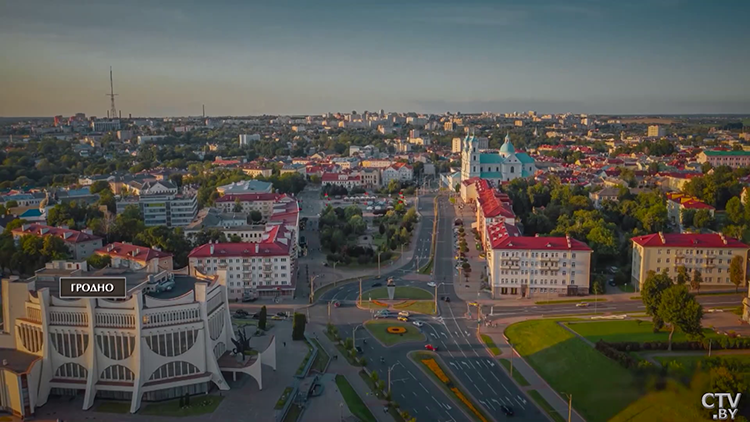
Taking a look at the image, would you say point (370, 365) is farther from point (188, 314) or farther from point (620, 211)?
point (620, 211)

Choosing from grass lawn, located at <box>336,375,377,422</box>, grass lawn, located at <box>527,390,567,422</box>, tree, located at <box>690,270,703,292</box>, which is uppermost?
tree, located at <box>690,270,703,292</box>

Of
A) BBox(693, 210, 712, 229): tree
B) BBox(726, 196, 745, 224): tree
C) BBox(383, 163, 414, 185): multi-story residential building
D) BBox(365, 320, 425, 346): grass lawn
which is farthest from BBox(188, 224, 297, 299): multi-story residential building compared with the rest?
BBox(383, 163, 414, 185): multi-story residential building

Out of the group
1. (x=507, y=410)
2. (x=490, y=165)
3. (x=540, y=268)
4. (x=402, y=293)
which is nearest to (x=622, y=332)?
(x=540, y=268)

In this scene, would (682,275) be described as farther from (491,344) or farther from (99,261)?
(99,261)

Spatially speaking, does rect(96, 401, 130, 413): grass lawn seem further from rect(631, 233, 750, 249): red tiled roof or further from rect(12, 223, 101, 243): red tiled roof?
rect(631, 233, 750, 249): red tiled roof

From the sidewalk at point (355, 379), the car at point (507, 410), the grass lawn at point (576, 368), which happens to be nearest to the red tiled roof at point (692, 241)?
the grass lawn at point (576, 368)

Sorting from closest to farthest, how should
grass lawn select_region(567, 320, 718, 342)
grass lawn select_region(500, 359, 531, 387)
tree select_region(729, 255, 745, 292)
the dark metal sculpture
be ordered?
grass lawn select_region(500, 359, 531, 387) → the dark metal sculpture → grass lawn select_region(567, 320, 718, 342) → tree select_region(729, 255, 745, 292)
